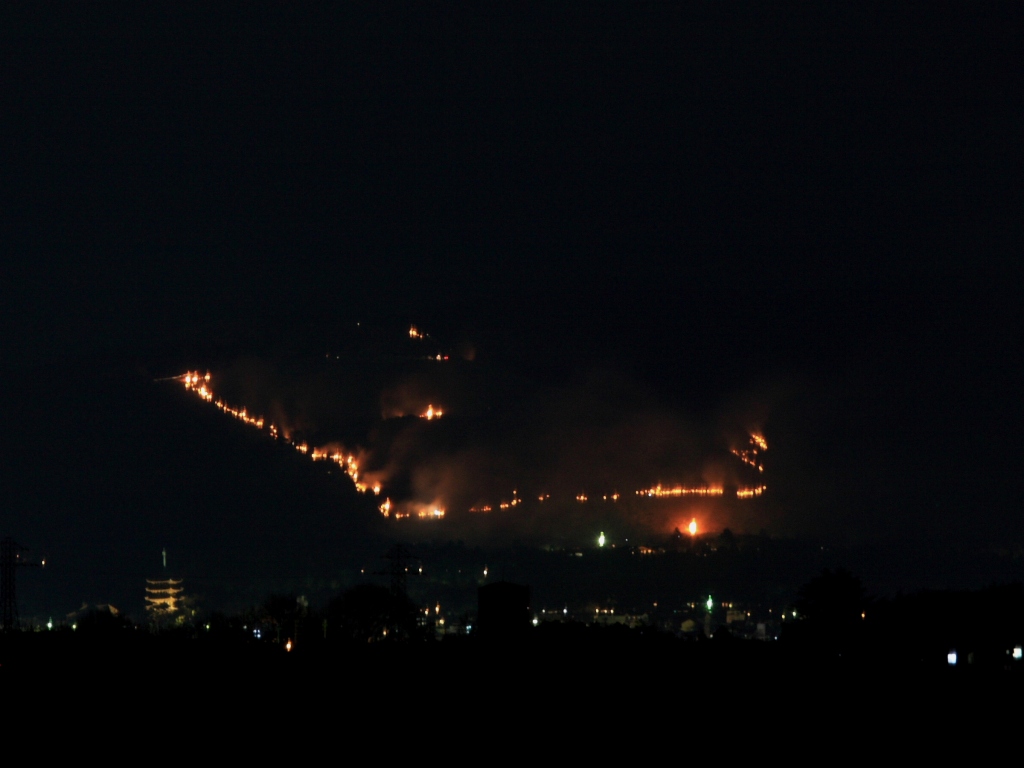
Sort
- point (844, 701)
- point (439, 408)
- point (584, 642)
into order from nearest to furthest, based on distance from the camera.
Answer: point (844, 701) < point (584, 642) < point (439, 408)

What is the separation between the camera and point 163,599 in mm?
78188

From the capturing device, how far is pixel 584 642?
13.4 m

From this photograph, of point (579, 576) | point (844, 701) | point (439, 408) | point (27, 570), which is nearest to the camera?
point (844, 701)

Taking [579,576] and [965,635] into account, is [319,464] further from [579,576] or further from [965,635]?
[965,635]

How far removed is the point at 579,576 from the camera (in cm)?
7500

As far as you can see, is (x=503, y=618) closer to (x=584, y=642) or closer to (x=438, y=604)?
(x=584, y=642)

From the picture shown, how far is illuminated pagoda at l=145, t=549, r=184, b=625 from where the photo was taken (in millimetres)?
73625

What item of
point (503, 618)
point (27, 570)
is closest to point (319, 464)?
point (27, 570)

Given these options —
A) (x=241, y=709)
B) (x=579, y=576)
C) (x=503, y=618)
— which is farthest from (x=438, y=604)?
(x=241, y=709)

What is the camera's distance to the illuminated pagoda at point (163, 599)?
73625mm

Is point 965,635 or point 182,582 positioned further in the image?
point 182,582

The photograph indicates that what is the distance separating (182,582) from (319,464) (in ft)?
57.1

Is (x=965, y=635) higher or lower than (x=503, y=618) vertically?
lower

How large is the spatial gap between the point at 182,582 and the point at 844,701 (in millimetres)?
77859
